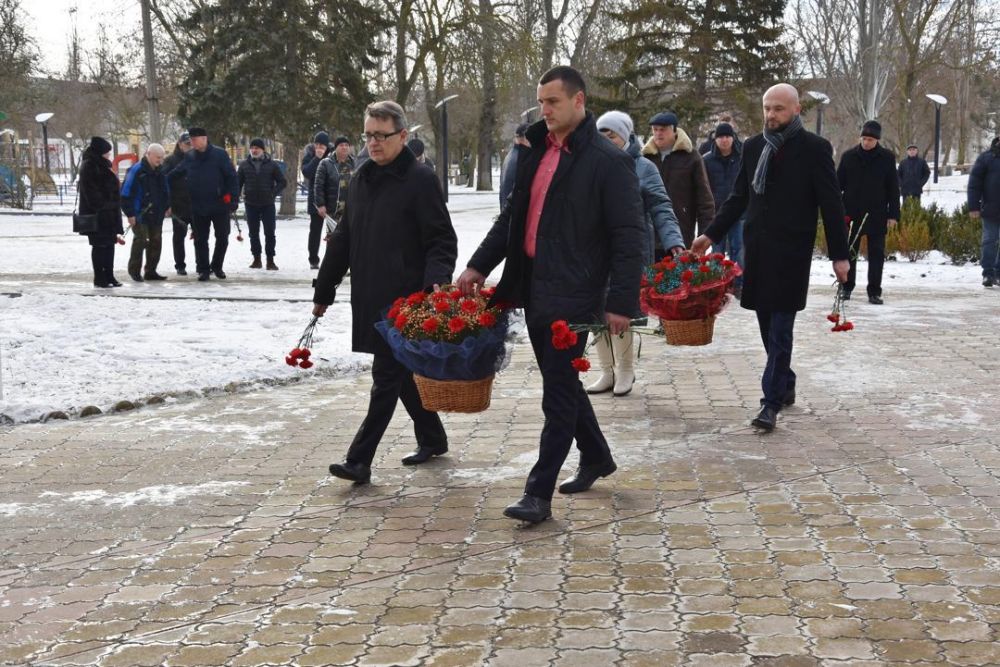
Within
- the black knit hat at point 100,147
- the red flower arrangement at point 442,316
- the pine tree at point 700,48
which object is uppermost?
the pine tree at point 700,48

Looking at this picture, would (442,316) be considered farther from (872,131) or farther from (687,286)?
(872,131)

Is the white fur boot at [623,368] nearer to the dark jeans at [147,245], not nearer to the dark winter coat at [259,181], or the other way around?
the dark jeans at [147,245]

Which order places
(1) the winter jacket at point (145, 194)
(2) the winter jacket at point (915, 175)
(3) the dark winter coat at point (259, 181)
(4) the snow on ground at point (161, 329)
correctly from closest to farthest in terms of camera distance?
(4) the snow on ground at point (161, 329)
(1) the winter jacket at point (145, 194)
(3) the dark winter coat at point (259, 181)
(2) the winter jacket at point (915, 175)

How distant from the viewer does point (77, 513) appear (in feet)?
18.8

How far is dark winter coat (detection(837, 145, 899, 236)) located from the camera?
41.5 ft

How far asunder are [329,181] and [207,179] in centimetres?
155

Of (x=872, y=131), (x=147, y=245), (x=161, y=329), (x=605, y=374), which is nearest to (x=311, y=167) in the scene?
(x=147, y=245)

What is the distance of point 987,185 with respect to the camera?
14.6 metres

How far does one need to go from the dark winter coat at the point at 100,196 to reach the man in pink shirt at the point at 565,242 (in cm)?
1021

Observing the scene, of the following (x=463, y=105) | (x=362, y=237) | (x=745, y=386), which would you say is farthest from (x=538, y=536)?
(x=463, y=105)

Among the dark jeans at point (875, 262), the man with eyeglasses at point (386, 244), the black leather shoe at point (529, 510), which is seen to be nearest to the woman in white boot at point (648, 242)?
the man with eyeglasses at point (386, 244)

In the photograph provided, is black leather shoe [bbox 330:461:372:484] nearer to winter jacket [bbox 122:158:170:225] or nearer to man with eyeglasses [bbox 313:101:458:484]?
man with eyeglasses [bbox 313:101:458:484]

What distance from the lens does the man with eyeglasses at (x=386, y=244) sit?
5941 millimetres

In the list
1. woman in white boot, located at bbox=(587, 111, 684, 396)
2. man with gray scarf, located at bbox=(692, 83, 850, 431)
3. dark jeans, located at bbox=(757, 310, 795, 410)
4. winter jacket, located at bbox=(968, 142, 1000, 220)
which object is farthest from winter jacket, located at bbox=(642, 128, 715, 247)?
winter jacket, located at bbox=(968, 142, 1000, 220)
